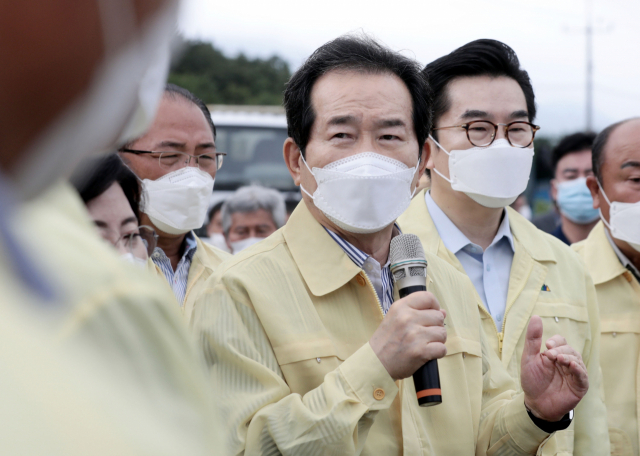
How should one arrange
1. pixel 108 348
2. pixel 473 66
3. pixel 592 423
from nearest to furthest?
pixel 108 348 → pixel 592 423 → pixel 473 66

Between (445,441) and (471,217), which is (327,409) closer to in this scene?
(445,441)

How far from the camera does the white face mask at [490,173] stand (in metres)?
3.68

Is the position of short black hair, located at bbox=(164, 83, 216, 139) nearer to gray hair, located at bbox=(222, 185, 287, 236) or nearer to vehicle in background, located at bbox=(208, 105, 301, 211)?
gray hair, located at bbox=(222, 185, 287, 236)

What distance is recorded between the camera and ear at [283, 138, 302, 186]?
298 centimetres

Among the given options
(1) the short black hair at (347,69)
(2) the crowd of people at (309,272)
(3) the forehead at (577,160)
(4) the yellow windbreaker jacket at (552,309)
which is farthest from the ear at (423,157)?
(3) the forehead at (577,160)

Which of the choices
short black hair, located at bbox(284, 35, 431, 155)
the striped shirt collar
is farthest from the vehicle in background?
the striped shirt collar

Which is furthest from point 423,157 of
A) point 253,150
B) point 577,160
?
point 253,150

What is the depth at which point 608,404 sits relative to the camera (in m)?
3.66

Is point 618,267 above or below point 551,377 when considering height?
below

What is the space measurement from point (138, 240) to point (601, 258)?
9.07 ft

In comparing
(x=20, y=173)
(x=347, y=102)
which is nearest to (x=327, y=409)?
(x=347, y=102)

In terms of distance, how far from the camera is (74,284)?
67cm

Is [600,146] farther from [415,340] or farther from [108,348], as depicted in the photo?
[108,348]

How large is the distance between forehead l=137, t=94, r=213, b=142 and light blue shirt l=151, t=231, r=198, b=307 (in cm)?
66
